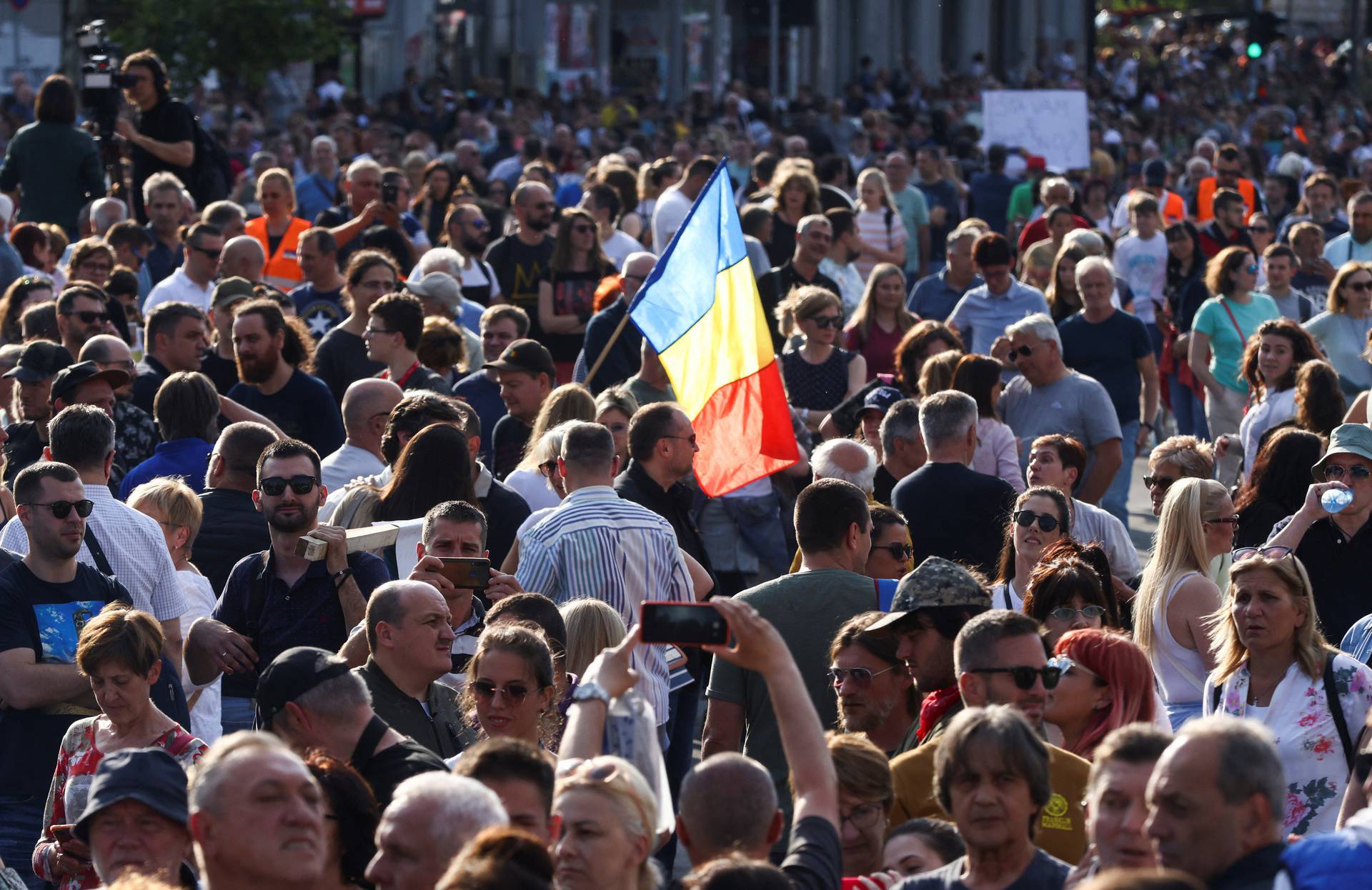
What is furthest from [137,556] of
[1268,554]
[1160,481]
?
[1160,481]

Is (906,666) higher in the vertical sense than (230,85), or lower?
lower

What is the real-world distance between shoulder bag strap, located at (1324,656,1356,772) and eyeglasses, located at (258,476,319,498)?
3.14 meters

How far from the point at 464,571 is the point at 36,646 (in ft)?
4.18

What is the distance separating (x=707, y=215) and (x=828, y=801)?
422cm

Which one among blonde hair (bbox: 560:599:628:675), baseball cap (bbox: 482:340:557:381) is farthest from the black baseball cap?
blonde hair (bbox: 560:599:628:675)

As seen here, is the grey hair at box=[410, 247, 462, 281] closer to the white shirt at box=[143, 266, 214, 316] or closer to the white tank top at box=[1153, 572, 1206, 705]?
the white shirt at box=[143, 266, 214, 316]

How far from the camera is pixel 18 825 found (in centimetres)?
607

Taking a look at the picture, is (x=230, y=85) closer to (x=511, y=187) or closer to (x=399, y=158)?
(x=399, y=158)

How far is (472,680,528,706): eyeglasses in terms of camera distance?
17.9ft

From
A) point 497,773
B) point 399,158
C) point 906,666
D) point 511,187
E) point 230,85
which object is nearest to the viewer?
point 497,773

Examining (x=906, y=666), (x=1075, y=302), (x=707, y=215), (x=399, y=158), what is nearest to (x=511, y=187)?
(x=399, y=158)

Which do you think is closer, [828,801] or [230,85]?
[828,801]

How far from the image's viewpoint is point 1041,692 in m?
5.11

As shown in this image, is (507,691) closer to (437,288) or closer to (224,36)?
(437,288)
